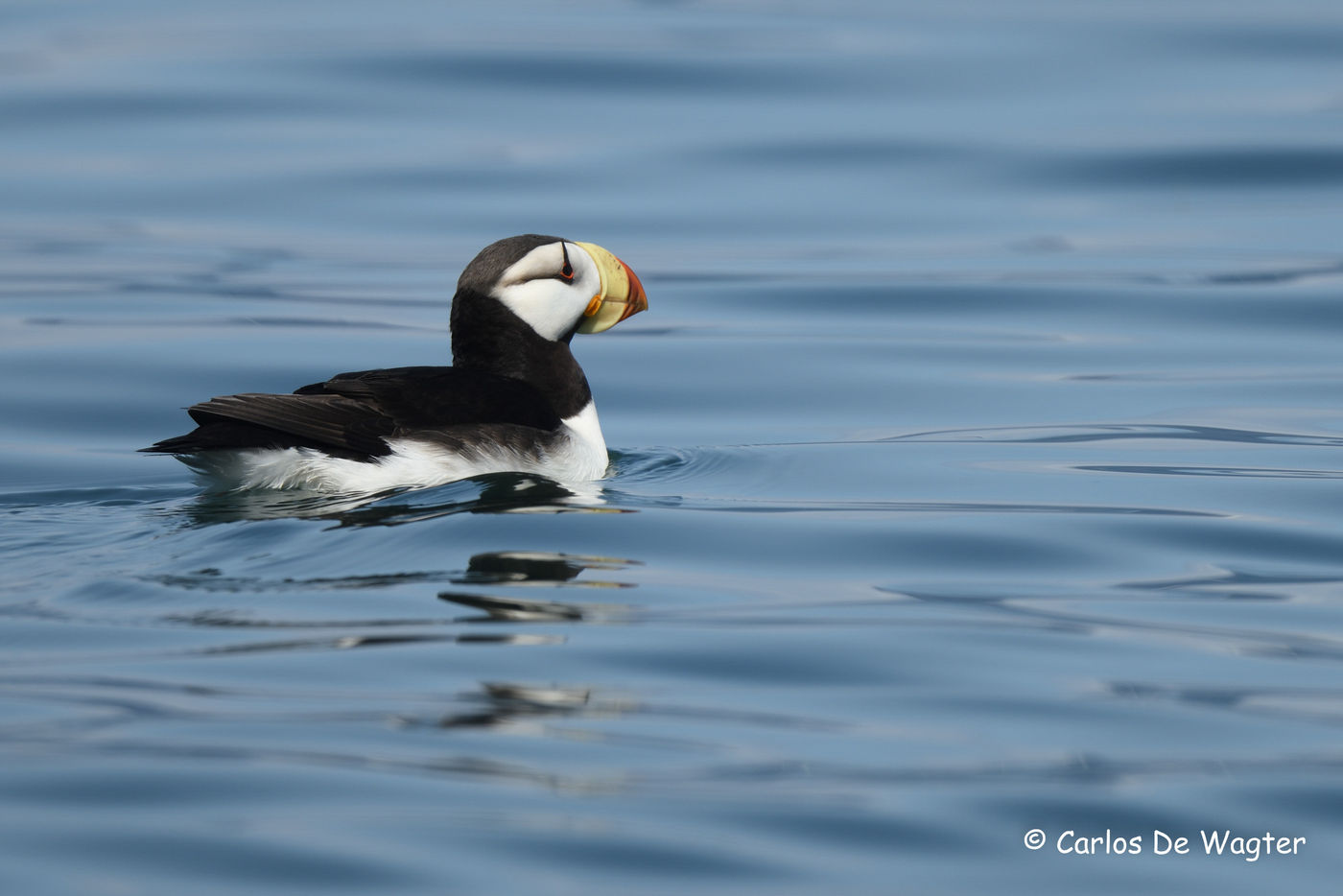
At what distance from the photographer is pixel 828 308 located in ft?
39.2

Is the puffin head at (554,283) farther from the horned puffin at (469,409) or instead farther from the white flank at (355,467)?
the white flank at (355,467)

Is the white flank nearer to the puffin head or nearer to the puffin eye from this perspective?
the puffin head

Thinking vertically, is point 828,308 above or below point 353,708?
above

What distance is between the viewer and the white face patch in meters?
7.20

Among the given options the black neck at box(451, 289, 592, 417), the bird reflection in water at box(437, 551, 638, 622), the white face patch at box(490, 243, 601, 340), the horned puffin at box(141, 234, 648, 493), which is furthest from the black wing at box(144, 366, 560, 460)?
the bird reflection in water at box(437, 551, 638, 622)

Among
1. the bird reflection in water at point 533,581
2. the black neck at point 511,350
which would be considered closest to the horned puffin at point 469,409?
the black neck at point 511,350

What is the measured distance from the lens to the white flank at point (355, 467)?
20.7 ft

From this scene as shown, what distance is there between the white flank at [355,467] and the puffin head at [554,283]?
76 centimetres

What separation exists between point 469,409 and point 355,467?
0.49m

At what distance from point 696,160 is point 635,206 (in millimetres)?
1595

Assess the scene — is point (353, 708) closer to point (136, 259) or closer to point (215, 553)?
point (215, 553)

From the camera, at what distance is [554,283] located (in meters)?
7.28

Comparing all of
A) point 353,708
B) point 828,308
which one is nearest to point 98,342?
point 828,308

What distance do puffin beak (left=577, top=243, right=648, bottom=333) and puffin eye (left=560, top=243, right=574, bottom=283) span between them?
4.8 inches
